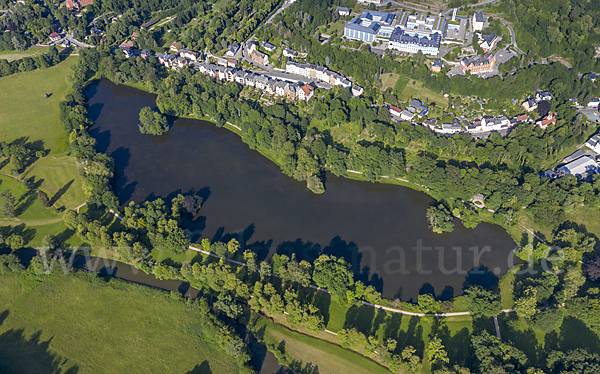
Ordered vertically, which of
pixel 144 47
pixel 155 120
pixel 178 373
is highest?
pixel 144 47

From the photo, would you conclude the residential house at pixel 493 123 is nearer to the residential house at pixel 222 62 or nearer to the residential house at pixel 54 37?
the residential house at pixel 222 62

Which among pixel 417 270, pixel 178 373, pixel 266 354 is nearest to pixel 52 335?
pixel 178 373

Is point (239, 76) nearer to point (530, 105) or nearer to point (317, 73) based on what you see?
point (317, 73)

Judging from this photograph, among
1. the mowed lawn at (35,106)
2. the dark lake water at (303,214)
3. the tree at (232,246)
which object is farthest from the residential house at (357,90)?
the mowed lawn at (35,106)

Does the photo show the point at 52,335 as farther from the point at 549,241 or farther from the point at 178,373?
the point at 549,241

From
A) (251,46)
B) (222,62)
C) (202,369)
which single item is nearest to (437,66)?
(251,46)

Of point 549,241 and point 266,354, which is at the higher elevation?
point 549,241

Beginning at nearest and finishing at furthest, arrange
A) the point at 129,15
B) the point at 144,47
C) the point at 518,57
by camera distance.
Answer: the point at 518,57
the point at 144,47
the point at 129,15

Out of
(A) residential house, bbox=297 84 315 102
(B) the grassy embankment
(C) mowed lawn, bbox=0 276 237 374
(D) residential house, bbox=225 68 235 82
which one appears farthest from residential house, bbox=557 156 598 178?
(B) the grassy embankment
